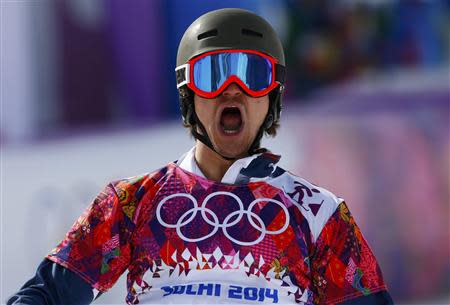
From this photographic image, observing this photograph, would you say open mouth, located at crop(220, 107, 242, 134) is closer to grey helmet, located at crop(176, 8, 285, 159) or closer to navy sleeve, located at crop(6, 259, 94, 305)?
grey helmet, located at crop(176, 8, 285, 159)

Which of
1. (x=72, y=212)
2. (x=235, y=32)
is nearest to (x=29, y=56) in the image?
(x=72, y=212)

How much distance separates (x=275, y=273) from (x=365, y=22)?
4.98 meters

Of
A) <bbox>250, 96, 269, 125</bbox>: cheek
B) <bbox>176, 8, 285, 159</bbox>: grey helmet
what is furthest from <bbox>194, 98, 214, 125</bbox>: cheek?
<bbox>250, 96, 269, 125</bbox>: cheek

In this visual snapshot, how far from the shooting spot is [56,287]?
9.95 ft

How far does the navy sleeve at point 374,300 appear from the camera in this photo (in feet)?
10.0

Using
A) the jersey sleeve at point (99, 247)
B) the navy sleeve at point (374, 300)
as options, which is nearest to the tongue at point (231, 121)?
the jersey sleeve at point (99, 247)

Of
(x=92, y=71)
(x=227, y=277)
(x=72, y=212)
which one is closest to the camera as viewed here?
(x=227, y=277)

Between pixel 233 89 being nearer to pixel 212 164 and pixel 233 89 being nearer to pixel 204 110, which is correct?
pixel 204 110

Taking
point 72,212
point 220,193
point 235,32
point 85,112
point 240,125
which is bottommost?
point 72,212

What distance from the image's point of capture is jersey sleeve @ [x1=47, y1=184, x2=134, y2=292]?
3.07 metres

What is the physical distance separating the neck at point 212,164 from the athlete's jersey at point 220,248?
0.34ft

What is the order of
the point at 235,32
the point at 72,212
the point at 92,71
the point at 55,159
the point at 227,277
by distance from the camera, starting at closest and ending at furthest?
1. the point at 227,277
2. the point at 235,32
3. the point at 72,212
4. the point at 55,159
5. the point at 92,71

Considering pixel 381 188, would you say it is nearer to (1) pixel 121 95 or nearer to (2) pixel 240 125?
(1) pixel 121 95

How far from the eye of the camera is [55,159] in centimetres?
696
